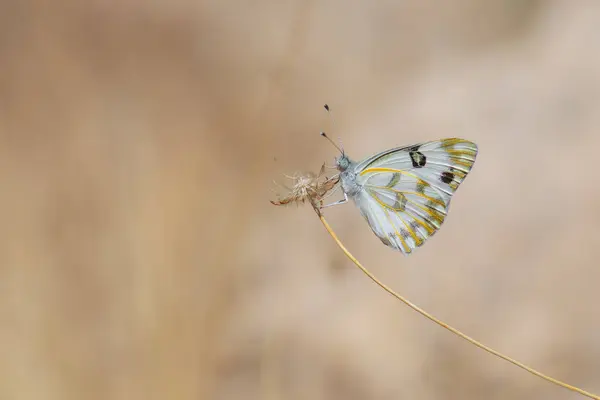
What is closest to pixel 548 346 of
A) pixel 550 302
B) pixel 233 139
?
pixel 550 302

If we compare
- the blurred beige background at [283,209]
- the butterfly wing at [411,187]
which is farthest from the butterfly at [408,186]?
the blurred beige background at [283,209]

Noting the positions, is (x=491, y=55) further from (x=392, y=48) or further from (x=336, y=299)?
(x=336, y=299)

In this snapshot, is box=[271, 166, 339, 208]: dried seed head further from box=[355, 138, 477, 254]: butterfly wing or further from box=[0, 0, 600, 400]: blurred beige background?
box=[0, 0, 600, 400]: blurred beige background

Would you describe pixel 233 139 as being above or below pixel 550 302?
above

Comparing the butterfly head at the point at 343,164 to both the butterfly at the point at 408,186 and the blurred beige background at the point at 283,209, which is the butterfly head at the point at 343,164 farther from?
the blurred beige background at the point at 283,209

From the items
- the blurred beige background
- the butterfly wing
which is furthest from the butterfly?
the blurred beige background

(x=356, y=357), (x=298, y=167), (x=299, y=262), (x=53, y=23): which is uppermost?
(x=53, y=23)

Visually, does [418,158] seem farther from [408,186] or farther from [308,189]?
[308,189]
